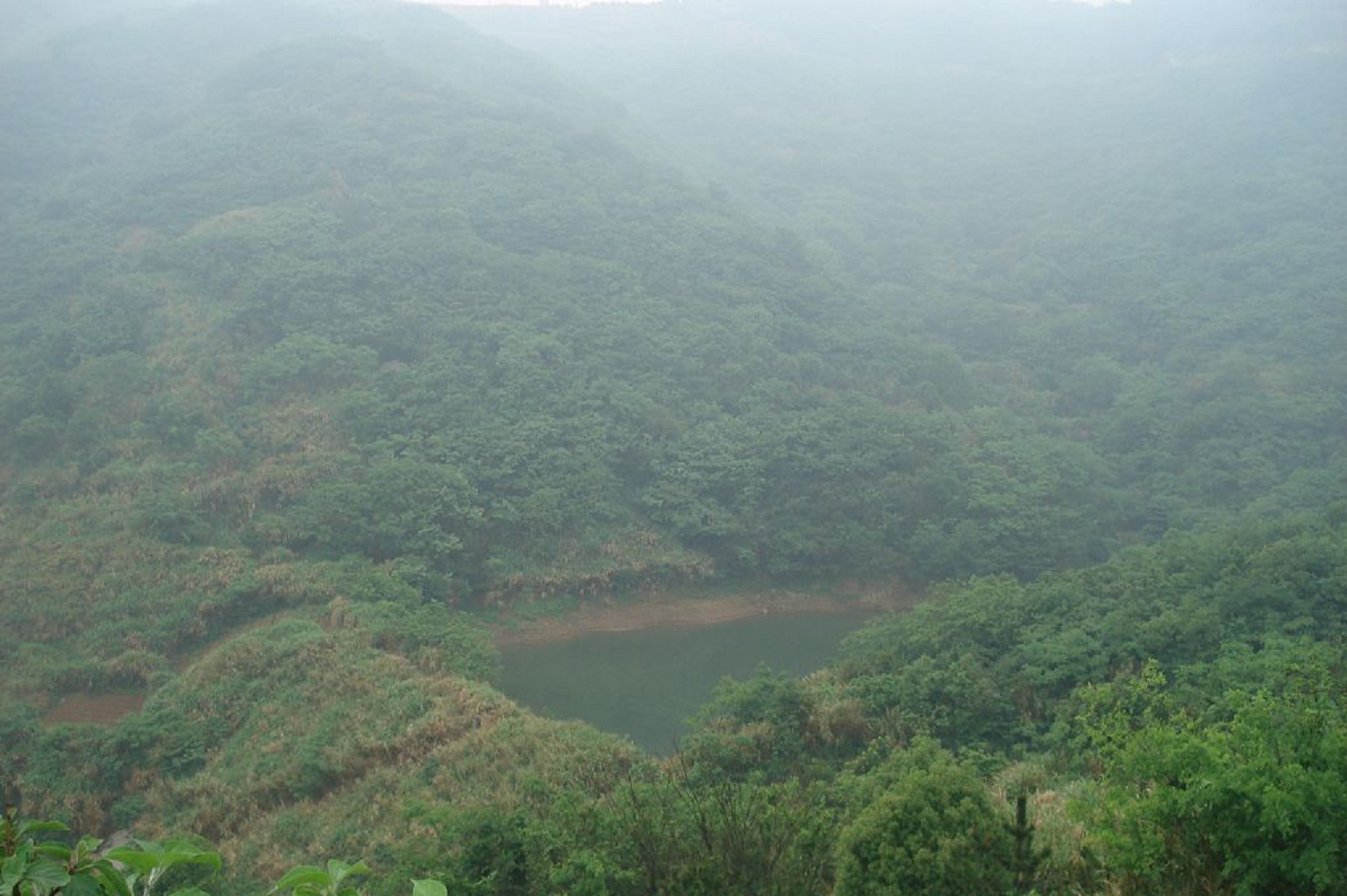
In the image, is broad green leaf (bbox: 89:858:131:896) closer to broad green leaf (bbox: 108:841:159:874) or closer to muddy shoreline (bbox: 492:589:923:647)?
broad green leaf (bbox: 108:841:159:874)

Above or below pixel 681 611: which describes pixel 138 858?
above

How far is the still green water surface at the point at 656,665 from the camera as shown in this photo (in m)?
17.5

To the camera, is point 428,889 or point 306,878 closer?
point 428,889

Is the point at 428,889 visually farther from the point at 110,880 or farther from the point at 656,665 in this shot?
the point at 656,665

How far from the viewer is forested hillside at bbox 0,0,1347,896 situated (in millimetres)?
7723

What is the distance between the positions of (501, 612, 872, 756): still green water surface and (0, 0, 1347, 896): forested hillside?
1.74 meters

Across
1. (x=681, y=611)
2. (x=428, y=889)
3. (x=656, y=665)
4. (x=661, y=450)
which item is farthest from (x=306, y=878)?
(x=661, y=450)

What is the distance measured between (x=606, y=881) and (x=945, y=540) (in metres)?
20.8

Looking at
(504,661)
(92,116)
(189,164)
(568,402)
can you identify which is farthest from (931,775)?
(92,116)

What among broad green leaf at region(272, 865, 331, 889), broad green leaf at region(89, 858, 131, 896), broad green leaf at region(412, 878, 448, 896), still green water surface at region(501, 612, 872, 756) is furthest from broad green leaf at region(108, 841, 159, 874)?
still green water surface at region(501, 612, 872, 756)

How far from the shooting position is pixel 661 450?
89.8 feet

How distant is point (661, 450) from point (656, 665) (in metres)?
8.43

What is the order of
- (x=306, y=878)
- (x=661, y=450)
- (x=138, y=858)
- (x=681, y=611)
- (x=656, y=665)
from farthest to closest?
1. (x=661, y=450)
2. (x=681, y=611)
3. (x=656, y=665)
4. (x=306, y=878)
5. (x=138, y=858)

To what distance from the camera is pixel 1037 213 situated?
50625 millimetres
